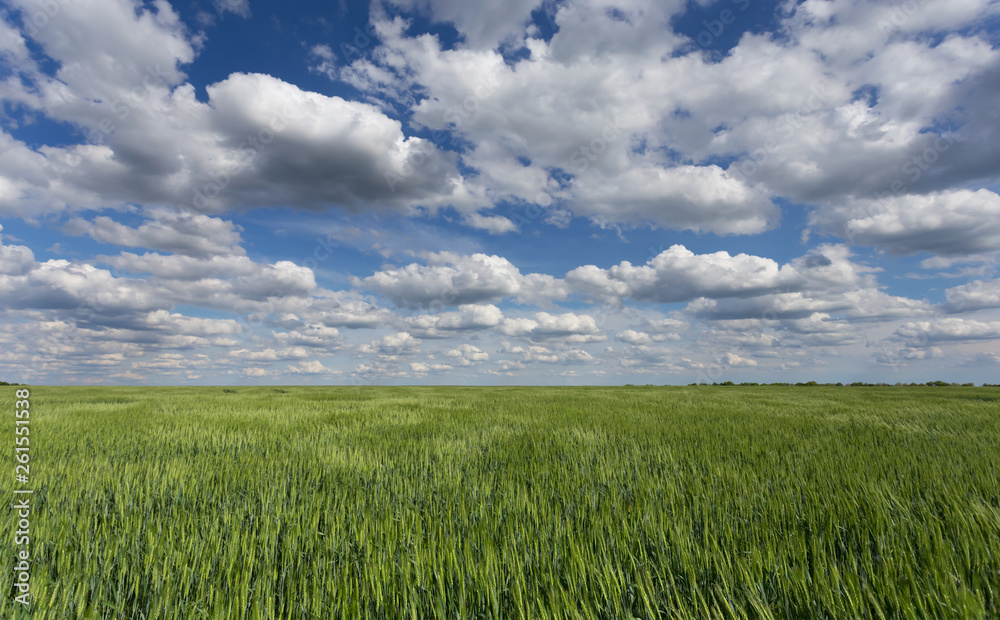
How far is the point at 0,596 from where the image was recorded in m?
2.21

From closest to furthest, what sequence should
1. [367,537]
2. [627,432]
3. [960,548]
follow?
1. [960,548]
2. [367,537]
3. [627,432]

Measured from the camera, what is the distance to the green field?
212 cm

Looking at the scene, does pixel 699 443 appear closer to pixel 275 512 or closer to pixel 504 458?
pixel 504 458

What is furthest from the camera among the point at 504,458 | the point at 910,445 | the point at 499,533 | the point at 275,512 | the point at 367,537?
the point at 910,445

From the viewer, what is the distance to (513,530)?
296cm

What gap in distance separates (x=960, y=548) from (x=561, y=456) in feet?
12.7

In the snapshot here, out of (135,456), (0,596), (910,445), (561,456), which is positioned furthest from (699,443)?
(135,456)

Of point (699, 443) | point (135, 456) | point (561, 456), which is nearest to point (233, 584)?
point (561, 456)

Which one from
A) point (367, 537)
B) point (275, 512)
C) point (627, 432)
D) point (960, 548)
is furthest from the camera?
point (627, 432)

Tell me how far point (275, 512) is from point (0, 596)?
152 centimetres

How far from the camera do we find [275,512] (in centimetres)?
350

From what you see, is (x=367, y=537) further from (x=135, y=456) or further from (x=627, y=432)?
(x=627, y=432)

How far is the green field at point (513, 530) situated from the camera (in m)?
2.12

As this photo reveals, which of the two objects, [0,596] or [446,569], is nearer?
[0,596]
